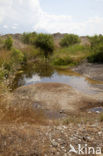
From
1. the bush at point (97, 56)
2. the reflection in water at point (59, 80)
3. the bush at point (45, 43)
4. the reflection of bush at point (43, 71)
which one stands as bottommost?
the reflection in water at point (59, 80)

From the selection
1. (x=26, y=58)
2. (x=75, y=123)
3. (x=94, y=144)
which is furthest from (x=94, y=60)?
(x=94, y=144)

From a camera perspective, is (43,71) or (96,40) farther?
(96,40)

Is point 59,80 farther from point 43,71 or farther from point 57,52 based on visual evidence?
point 57,52

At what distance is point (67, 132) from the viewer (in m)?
4.10

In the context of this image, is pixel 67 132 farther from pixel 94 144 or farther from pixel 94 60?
pixel 94 60

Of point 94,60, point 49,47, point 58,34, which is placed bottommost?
point 94,60

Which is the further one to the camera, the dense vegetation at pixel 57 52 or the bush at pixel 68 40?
the bush at pixel 68 40

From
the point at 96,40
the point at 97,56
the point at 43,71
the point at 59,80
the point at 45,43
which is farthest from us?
the point at 45,43

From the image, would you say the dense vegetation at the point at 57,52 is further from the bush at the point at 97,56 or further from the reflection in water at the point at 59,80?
the reflection in water at the point at 59,80

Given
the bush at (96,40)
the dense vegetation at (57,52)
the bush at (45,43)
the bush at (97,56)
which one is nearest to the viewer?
the bush at (97,56)

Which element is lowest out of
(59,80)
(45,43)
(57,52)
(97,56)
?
(59,80)

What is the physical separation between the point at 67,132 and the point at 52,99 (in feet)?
13.8

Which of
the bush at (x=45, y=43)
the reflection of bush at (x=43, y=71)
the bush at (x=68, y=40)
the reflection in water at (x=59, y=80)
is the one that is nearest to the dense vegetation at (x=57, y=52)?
the bush at (x=45, y=43)

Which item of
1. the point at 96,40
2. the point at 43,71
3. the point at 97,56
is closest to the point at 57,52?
the point at 96,40
